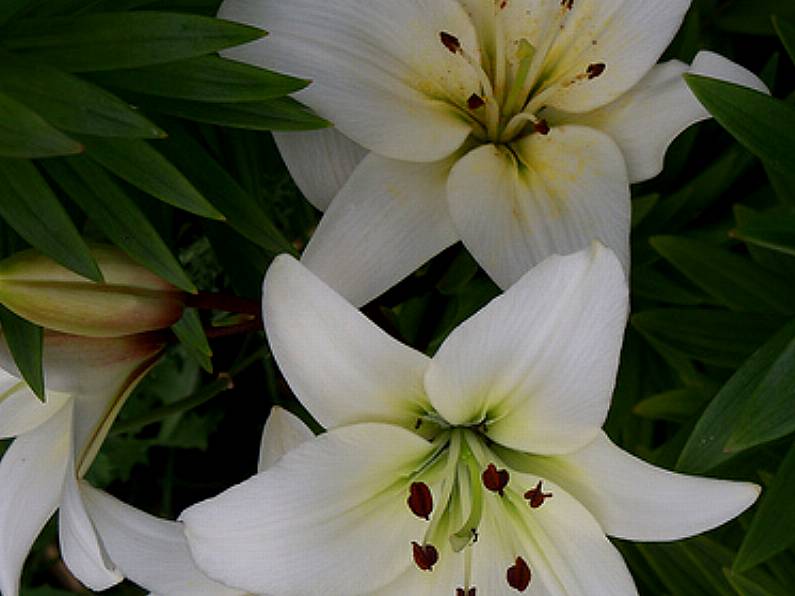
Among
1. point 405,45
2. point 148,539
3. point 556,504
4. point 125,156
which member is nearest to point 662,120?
point 405,45

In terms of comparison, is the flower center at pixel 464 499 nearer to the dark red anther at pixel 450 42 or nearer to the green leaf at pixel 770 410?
the green leaf at pixel 770 410

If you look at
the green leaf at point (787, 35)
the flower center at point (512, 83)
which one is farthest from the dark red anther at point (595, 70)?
the green leaf at point (787, 35)

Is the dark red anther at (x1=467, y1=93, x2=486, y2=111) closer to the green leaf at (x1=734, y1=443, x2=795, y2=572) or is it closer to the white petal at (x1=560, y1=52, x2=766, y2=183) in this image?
the white petal at (x1=560, y1=52, x2=766, y2=183)

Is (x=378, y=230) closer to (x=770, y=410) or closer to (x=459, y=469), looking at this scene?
(x=459, y=469)

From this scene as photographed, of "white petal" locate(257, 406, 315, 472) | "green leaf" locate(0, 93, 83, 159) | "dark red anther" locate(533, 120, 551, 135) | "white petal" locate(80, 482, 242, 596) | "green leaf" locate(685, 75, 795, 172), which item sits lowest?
"white petal" locate(80, 482, 242, 596)

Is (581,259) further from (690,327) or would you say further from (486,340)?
(690,327)

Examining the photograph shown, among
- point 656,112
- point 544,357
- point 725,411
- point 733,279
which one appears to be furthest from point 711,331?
point 544,357

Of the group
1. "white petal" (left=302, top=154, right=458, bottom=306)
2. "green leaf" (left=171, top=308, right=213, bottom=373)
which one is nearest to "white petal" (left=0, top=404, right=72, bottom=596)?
"green leaf" (left=171, top=308, right=213, bottom=373)
